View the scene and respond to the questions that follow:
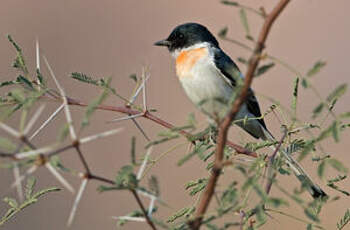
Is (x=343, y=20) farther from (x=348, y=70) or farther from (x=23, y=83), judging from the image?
(x=23, y=83)

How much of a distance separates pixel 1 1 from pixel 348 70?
6.30 meters

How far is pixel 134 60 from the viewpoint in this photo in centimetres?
952

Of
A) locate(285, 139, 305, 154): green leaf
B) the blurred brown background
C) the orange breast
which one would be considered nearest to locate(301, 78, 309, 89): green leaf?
locate(285, 139, 305, 154): green leaf

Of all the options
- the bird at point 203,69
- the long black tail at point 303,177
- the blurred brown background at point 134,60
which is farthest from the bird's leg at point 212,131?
the blurred brown background at point 134,60

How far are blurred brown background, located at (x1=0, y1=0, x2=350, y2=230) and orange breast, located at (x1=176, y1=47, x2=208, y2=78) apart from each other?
2158 mm

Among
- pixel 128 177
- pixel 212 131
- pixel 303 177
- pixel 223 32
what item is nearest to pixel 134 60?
pixel 303 177

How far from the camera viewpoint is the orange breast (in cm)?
426

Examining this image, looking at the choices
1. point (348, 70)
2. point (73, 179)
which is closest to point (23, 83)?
point (73, 179)

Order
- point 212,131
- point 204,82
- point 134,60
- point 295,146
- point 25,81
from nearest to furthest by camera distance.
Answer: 1. point 212,131
2. point 25,81
3. point 295,146
4. point 204,82
5. point 134,60

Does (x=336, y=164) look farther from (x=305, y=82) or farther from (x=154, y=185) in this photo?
(x=154, y=185)

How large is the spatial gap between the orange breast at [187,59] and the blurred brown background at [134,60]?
7.08 ft

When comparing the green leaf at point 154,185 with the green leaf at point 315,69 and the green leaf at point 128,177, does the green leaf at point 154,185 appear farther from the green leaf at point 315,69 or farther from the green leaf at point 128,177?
the green leaf at point 315,69

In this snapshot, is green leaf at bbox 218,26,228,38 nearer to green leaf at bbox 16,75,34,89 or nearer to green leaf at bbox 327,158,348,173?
green leaf at bbox 327,158,348,173

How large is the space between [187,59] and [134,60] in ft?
17.3
